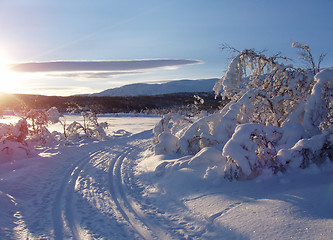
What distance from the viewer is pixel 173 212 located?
512 cm

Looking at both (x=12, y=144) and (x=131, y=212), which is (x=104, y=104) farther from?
(x=131, y=212)

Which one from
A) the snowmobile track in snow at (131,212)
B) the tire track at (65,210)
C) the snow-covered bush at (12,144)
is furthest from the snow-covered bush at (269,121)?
the snow-covered bush at (12,144)

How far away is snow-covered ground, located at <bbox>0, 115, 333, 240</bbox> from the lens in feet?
13.6

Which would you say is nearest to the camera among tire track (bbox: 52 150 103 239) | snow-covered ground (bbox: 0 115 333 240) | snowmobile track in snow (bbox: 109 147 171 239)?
snow-covered ground (bbox: 0 115 333 240)

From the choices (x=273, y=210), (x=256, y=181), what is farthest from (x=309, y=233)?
(x=256, y=181)

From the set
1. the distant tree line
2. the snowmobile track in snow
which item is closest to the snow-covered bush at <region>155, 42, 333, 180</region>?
the snowmobile track in snow

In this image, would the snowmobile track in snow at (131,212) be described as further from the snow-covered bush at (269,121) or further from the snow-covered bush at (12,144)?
the snow-covered bush at (12,144)

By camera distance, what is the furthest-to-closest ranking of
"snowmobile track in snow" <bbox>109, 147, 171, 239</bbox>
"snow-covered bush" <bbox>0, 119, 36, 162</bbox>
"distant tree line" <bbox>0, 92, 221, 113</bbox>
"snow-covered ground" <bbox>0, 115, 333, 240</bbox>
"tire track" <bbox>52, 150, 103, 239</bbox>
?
"distant tree line" <bbox>0, 92, 221, 113</bbox>, "snow-covered bush" <bbox>0, 119, 36, 162</bbox>, "tire track" <bbox>52, 150, 103, 239</bbox>, "snowmobile track in snow" <bbox>109, 147, 171, 239</bbox>, "snow-covered ground" <bbox>0, 115, 333, 240</bbox>

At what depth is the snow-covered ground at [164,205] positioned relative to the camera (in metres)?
4.14

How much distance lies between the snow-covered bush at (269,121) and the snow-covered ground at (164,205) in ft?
1.32

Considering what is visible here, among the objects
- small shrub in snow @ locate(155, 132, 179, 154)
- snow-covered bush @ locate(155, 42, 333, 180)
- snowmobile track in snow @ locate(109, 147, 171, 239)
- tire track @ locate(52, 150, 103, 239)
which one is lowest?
snowmobile track in snow @ locate(109, 147, 171, 239)

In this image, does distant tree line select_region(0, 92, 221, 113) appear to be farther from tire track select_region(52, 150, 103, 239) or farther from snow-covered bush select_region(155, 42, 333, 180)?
tire track select_region(52, 150, 103, 239)

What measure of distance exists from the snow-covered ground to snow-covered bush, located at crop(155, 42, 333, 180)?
0.40 meters

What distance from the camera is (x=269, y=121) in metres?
7.78
